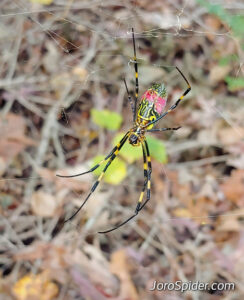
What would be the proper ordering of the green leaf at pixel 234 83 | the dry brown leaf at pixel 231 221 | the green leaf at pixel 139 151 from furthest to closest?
the green leaf at pixel 234 83, the dry brown leaf at pixel 231 221, the green leaf at pixel 139 151

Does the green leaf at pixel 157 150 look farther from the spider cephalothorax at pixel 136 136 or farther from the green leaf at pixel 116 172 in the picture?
the spider cephalothorax at pixel 136 136

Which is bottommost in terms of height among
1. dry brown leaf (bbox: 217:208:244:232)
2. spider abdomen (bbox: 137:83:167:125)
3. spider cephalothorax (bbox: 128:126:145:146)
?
dry brown leaf (bbox: 217:208:244:232)

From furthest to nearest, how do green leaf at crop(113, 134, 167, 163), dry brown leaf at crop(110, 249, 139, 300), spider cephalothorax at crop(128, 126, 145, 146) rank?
dry brown leaf at crop(110, 249, 139, 300) → green leaf at crop(113, 134, 167, 163) → spider cephalothorax at crop(128, 126, 145, 146)

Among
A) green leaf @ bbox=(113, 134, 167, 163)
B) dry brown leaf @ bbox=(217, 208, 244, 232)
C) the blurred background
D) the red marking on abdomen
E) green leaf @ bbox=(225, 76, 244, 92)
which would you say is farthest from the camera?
green leaf @ bbox=(225, 76, 244, 92)

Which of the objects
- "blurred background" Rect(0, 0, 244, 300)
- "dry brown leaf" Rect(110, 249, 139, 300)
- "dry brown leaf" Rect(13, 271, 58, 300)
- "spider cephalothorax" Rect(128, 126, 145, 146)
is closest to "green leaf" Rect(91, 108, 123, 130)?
"blurred background" Rect(0, 0, 244, 300)

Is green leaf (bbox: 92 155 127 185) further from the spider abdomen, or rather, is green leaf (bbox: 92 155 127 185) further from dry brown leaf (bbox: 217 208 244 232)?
dry brown leaf (bbox: 217 208 244 232)

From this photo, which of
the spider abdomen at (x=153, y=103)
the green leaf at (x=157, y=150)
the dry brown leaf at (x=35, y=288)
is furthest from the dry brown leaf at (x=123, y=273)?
the spider abdomen at (x=153, y=103)
